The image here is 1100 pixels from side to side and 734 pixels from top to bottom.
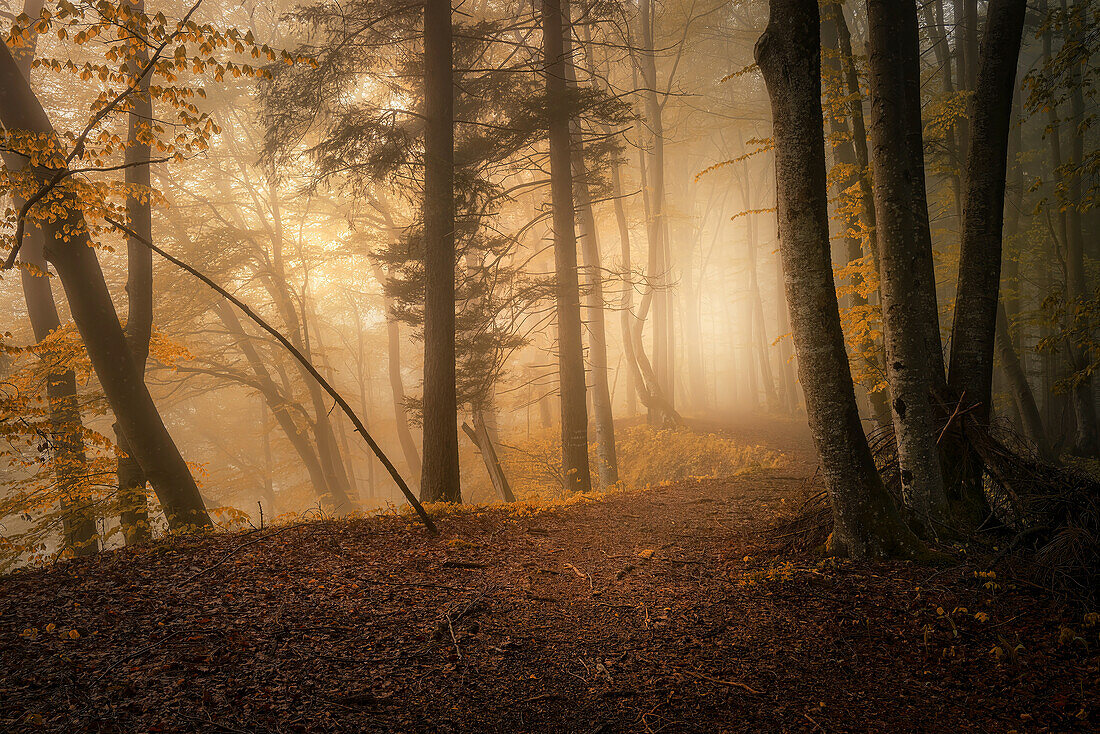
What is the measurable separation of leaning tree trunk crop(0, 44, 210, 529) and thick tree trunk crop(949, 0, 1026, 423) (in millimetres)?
9832

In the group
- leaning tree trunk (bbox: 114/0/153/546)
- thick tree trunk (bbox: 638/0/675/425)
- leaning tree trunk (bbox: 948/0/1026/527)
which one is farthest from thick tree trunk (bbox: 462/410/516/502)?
leaning tree trunk (bbox: 948/0/1026/527)

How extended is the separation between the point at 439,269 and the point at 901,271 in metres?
5.48

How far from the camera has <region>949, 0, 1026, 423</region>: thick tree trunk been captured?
5.26m

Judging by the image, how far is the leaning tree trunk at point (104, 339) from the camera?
6.81 m

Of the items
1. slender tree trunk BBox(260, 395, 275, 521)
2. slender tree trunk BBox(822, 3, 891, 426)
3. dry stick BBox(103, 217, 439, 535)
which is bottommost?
slender tree trunk BBox(260, 395, 275, 521)

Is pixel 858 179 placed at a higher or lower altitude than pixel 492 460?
higher

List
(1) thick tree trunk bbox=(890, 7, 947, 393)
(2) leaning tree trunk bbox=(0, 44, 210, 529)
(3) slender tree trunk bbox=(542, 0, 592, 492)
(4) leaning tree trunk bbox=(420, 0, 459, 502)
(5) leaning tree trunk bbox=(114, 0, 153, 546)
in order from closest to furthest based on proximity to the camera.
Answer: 1. (1) thick tree trunk bbox=(890, 7, 947, 393)
2. (2) leaning tree trunk bbox=(0, 44, 210, 529)
3. (4) leaning tree trunk bbox=(420, 0, 459, 502)
4. (5) leaning tree trunk bbox=(114, 0, 153, 546)
5. (3) slender tree trunk bbox=(542, 0, 592, 492)

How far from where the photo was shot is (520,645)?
3.48 metres

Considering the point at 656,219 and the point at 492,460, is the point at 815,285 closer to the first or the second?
the point at 492,460

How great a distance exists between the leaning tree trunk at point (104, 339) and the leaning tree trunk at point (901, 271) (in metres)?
8.83

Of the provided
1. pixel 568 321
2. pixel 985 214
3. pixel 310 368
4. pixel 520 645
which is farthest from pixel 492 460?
pixel 985 214

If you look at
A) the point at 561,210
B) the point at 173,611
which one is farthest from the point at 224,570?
the point at 561,210

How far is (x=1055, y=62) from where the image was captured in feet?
20.0

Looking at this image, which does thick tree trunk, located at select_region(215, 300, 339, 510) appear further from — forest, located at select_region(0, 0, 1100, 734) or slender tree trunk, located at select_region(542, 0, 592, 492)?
slender tree trunk, located at select_region(542, 0, 592, 492)
